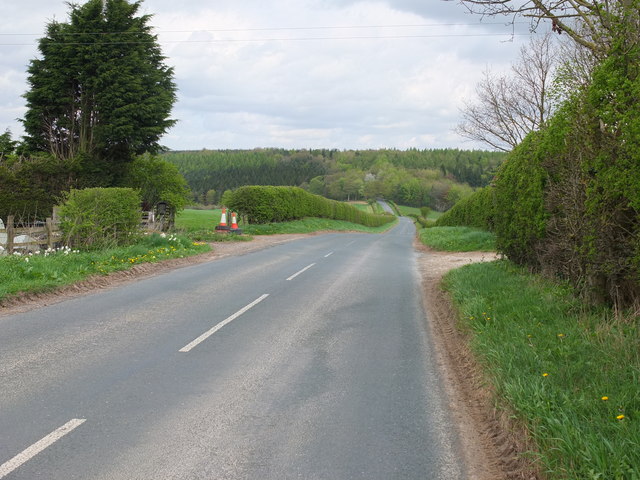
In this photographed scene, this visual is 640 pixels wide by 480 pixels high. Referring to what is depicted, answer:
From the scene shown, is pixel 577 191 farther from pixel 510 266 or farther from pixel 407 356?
pixel 510 266

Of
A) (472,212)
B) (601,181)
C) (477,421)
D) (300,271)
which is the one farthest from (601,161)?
(472,212)

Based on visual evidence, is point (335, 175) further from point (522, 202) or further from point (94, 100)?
point (522, 202)

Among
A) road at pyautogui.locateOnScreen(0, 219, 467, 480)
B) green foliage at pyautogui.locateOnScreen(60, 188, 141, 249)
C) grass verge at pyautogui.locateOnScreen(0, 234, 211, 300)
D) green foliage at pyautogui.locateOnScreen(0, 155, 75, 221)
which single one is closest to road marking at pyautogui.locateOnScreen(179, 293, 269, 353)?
road at pyautogui.locateOnScreen(0, 219, 467, 480)

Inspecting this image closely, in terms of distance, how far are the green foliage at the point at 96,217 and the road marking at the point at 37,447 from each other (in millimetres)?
10536

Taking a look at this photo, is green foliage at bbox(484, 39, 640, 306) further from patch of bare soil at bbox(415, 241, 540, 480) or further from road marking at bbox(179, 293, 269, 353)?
road marking at bbox(179, 293, 269, 353)

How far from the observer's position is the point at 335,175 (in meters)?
147

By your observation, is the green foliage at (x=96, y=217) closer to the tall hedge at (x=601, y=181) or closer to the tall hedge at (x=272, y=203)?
the tall hedge at (x=601, y=181)

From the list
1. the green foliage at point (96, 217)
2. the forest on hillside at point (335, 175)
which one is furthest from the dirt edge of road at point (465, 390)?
the forest on hillside at point (335, 175)

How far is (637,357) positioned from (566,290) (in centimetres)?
322

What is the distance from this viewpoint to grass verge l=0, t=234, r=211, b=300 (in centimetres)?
900

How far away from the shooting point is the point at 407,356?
6234 millimetres

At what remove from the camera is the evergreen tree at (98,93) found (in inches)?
1142

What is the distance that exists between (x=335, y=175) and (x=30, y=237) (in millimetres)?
135543

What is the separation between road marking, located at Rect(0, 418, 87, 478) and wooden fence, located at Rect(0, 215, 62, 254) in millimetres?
9894
